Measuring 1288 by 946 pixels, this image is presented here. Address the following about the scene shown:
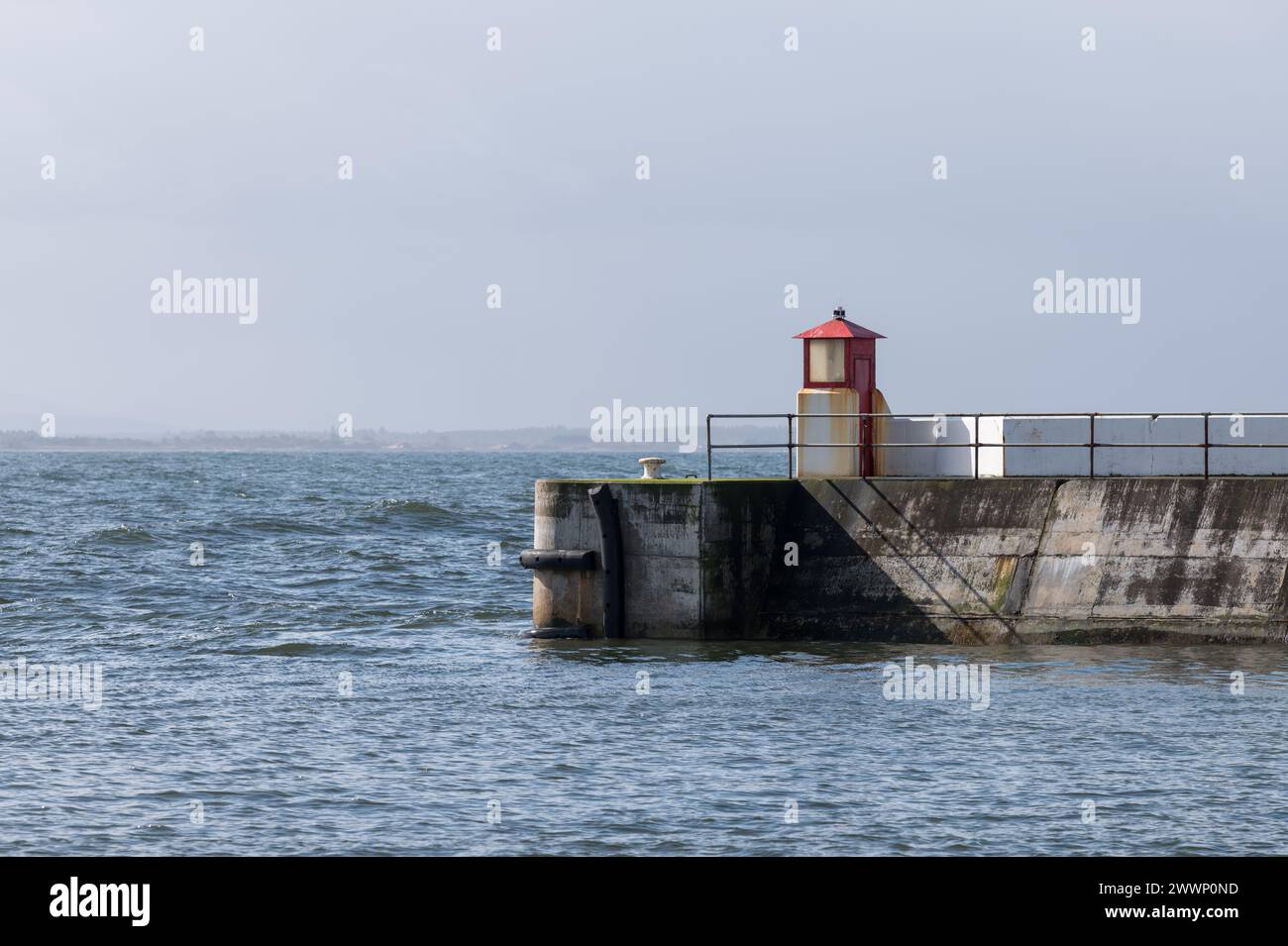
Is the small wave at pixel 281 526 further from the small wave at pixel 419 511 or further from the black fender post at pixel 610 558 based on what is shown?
the black fender post at pixel 610 558

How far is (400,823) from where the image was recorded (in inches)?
516

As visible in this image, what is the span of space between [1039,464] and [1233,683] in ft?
16.2

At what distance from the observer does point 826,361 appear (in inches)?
930

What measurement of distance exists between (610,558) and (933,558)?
4.47 m

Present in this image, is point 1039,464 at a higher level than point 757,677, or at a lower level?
higher

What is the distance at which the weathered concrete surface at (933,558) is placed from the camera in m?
20.8

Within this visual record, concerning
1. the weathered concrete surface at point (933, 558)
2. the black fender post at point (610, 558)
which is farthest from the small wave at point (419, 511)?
the weathered concrete surface at point (933, 558)

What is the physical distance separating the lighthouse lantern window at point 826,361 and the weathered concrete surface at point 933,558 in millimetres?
1699

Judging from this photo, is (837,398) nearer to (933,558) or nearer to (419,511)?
(933,558)

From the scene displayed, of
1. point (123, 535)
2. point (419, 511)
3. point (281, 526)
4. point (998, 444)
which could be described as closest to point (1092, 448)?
point (998, 444)

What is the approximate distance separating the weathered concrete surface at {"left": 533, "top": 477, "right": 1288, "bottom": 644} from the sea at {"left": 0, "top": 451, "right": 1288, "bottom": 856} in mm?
480

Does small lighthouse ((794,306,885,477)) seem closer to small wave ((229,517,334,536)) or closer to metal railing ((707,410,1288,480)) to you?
metal railing ((707,410,1288,480))
